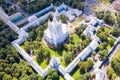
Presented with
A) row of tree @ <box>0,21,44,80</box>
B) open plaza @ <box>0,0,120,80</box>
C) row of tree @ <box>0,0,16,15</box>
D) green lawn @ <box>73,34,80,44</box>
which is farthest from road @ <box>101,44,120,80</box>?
row of tree @ <box>0,0,16,15</box>

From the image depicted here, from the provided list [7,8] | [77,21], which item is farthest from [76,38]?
[7,8]

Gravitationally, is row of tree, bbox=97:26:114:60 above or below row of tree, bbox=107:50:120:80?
above

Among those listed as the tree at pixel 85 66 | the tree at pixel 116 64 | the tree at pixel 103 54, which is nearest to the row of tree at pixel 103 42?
the tree at pixel 103 54

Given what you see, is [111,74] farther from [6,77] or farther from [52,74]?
[6,77]

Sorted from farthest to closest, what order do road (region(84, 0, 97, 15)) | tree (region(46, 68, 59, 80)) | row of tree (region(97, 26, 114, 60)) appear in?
road (region(84, 0, 97, 15)) → row of tree (region(97, 26, 114, 60)) → tree (region(46, 68, 59, 80))

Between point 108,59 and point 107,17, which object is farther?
point 107,17

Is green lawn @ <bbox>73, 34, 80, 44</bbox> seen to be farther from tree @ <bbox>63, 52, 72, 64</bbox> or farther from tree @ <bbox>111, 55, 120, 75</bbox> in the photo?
tree @ <bbox>111, 55, 120, 75</bbox>

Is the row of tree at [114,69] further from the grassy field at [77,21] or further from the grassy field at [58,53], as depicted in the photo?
the grassy field at [77,21]

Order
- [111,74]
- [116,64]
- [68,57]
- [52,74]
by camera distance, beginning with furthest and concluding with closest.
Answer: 1. [68,57]
2. [116,64]
3. [111,74]
4. [52,74]

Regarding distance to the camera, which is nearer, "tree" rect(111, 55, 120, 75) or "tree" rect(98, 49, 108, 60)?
"tree" rect(111, 55, 120, 75)
